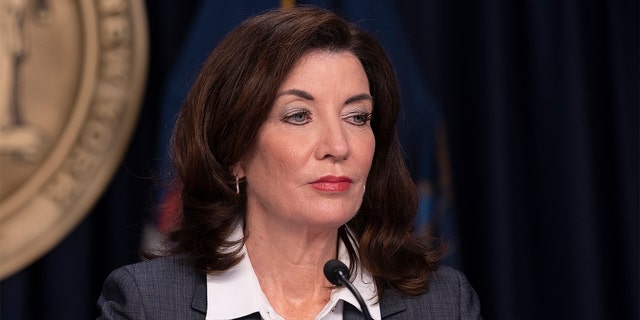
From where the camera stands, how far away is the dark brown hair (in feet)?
7.51

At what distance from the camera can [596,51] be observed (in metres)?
3.44

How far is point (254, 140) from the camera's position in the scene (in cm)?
229

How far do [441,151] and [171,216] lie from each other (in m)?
0.95

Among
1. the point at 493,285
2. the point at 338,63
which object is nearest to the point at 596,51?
the point at 493,285

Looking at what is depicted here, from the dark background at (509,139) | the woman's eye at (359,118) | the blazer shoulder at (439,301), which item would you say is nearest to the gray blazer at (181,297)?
the blazer shoulder at (439,301)

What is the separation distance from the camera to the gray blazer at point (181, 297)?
2.24 m

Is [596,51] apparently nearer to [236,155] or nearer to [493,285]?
[493,285]

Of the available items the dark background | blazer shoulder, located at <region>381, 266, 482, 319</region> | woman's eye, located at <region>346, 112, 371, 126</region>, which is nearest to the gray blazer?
blazer shoulder, located at <region>381, 266, 482, 319</region>

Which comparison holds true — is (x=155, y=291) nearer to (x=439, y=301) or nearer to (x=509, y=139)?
(x=439, y=301)

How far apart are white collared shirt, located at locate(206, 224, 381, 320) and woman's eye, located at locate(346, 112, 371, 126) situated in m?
0.37

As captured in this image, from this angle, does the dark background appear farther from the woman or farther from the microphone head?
the microphone head

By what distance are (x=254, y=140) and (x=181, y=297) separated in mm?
374

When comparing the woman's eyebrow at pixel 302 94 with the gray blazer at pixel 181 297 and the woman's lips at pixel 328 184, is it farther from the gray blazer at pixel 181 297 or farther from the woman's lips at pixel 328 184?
the gray blazer at pixel 181 297

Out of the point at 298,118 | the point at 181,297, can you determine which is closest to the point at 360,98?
the point at 298,118
